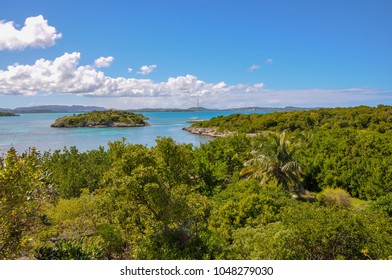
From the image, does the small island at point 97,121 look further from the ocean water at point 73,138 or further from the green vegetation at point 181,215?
the green vegetation at point 181,215

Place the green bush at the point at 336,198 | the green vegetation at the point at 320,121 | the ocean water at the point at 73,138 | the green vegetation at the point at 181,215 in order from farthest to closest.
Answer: the green vegetation at the point at 320,121
the ocean water at the point at 73,138
the green bush at the point at 336,198
the green vegetation at the point at 181,215

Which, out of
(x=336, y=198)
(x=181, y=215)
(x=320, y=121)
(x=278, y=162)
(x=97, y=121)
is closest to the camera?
(x=181, y=215)

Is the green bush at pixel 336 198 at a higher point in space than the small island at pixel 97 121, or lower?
lower

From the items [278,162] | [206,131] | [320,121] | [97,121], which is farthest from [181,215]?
[97,121]

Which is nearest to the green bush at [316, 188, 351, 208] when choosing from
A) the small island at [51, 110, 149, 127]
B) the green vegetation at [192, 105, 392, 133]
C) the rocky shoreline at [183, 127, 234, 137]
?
the green vegetation at [192, 105, 392, 133]

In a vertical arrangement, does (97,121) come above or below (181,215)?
below

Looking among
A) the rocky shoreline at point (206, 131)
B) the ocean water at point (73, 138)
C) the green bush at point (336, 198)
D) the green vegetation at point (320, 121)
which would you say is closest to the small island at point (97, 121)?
the ocean water at point (73, 138)

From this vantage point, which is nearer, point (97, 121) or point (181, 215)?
point (181, 215)

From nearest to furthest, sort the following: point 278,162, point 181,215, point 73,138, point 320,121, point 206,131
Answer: point 181,215 → point 278,162 → point 73,138 → point 320,121 → point 206,131

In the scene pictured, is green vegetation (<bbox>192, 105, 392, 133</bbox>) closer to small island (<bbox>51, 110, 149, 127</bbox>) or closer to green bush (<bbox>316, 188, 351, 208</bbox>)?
small island (<bbox>51, 110, 149, 127</bbox>)

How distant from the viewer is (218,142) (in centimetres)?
3036

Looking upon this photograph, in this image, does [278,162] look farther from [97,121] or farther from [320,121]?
[97,121]
